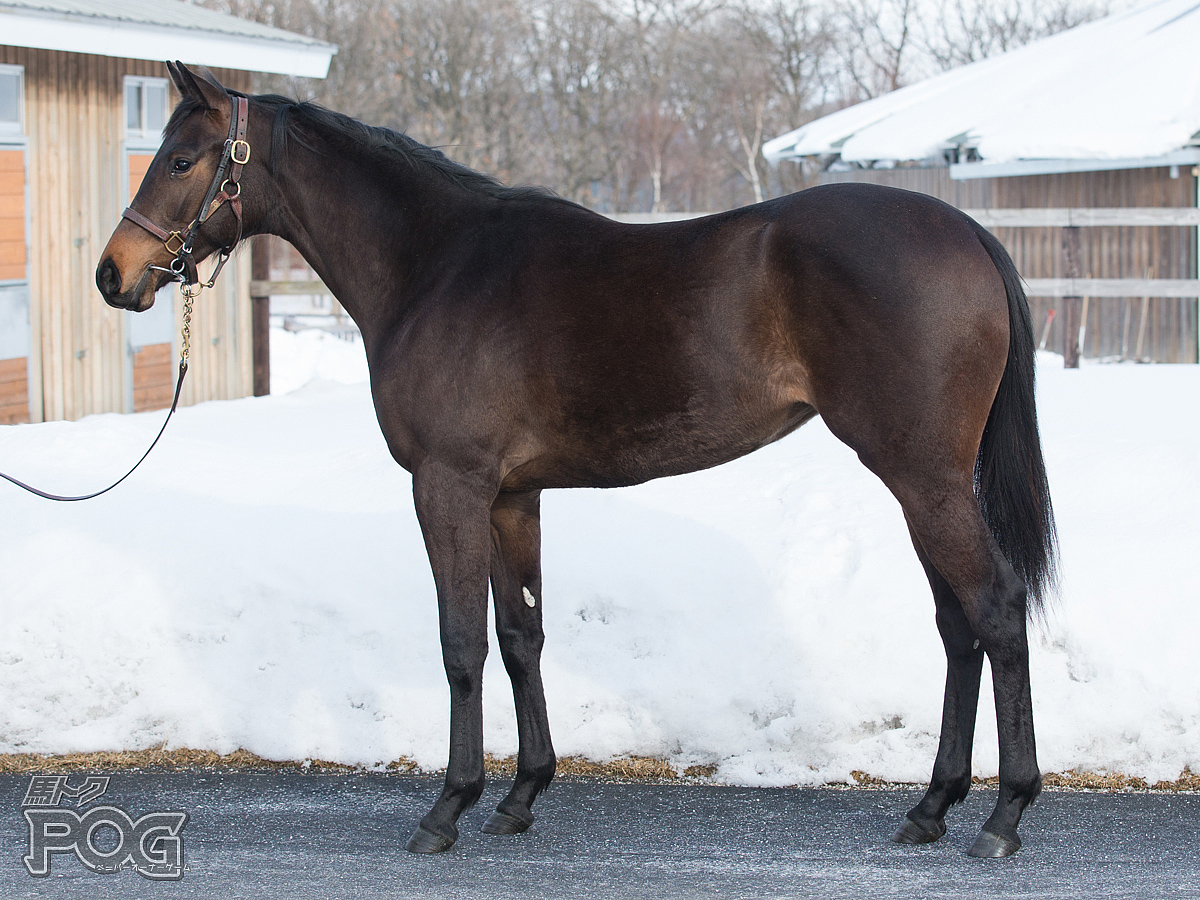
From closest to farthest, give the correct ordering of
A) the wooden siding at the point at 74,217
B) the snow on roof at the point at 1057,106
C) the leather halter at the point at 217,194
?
the leather halter at the point at 217,194 < the wooden siding at the point at 74,217 < the snow on roof at the point at 1057,106

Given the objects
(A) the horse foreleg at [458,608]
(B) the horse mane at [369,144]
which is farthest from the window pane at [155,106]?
(A) the horse foreleg at [458,608]

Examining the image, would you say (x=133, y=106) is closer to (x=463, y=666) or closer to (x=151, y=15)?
(x=151, y=15)

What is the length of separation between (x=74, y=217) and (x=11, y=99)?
3.33 feet

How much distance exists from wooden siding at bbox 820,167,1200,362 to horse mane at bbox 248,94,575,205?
11.0m

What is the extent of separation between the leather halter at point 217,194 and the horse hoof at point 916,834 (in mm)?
2498

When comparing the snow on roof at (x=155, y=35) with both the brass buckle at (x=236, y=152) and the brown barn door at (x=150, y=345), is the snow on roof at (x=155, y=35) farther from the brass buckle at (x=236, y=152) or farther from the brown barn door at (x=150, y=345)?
the brass buckle at (x=236, y=152)

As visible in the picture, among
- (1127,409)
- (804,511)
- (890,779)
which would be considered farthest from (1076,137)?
(890,779)

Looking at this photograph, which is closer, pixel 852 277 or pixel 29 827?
pixel 852 277

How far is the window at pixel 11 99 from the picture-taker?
31.0 ft

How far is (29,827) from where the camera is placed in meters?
3.48

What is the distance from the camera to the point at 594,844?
3.39 metres

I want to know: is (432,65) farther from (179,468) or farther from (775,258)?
(775,258)

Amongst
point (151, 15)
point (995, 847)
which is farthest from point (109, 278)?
point (151, 15)

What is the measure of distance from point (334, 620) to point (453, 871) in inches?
59.2
